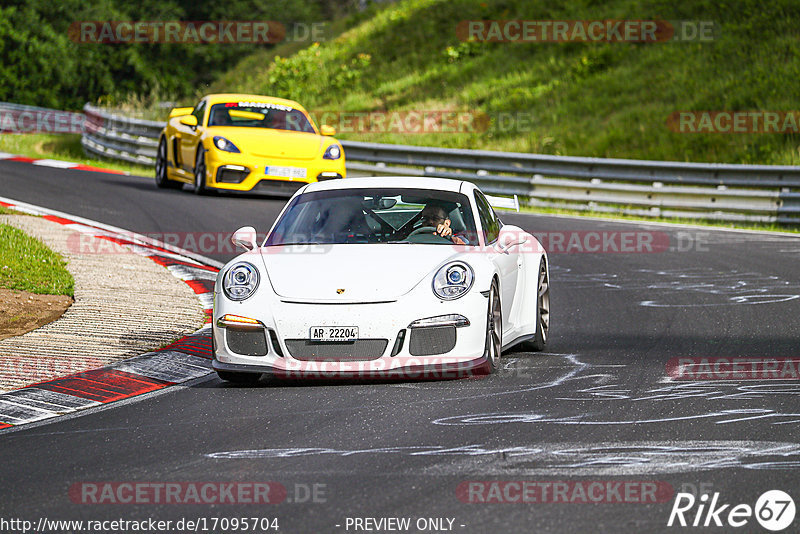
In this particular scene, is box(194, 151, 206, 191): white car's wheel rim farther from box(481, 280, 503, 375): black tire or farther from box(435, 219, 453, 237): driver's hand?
box(481, 280, 503, 375): black tire

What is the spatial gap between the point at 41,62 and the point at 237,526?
54.4m

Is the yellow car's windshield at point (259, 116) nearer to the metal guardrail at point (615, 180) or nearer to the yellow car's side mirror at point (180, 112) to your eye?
the yellow car's side mirror at point (180, 112)

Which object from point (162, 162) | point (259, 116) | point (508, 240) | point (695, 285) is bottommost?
point (695, 285)

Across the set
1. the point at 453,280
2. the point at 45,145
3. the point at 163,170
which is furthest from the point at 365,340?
the point at 45,145

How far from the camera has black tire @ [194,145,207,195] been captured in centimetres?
1867

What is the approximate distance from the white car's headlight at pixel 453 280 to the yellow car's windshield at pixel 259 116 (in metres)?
11.8

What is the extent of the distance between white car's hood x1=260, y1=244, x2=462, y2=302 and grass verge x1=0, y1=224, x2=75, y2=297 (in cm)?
333

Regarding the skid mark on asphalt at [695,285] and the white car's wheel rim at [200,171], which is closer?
the skid mark on asphalt at [695,285]

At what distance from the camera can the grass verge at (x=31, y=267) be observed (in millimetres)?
10703

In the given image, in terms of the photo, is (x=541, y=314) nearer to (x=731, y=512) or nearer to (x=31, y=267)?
(x=731, y=512)

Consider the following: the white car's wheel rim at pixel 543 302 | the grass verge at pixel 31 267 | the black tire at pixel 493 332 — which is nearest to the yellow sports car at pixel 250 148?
the grass verge at pixel 31 267

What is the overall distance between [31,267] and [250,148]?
729cm

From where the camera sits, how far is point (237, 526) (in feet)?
15.2

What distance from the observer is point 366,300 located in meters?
7.40
